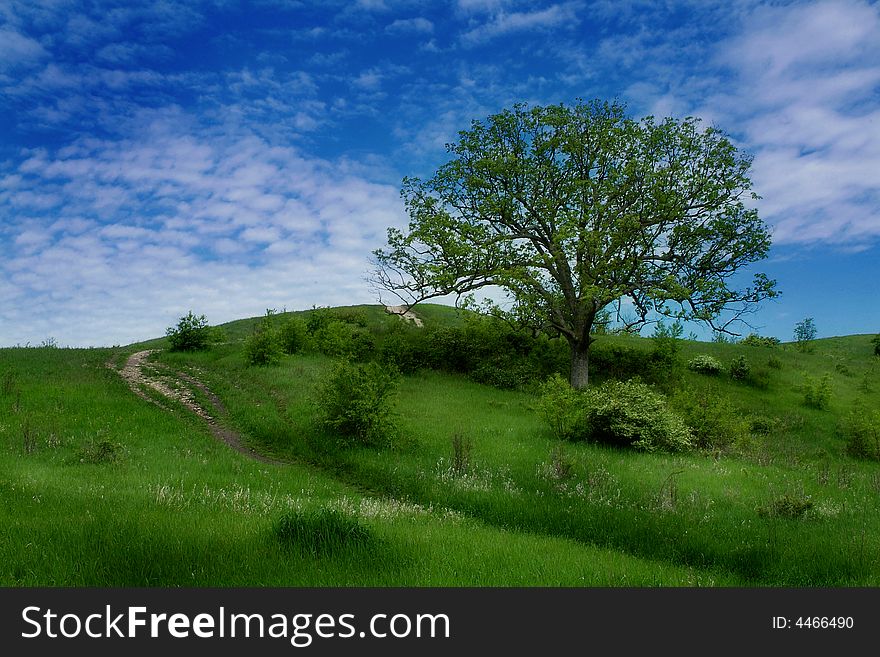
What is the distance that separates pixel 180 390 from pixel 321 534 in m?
21.3

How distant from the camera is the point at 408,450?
54.6 feet

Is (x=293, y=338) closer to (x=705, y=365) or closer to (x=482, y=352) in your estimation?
(x=482, y=352)

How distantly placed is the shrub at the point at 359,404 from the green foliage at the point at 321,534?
379 inches

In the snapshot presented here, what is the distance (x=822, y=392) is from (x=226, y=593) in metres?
37.6

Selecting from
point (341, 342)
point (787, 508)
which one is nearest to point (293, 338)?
point (341, 342)

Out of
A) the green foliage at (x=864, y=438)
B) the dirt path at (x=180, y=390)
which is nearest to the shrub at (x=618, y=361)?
the green foliage at (x=864, y=438)

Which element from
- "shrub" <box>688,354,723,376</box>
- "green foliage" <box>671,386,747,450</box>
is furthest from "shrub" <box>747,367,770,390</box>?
"green foliage" <box>671,386,747,450</box>

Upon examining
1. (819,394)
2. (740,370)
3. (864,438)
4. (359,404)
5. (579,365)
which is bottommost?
(864,438)

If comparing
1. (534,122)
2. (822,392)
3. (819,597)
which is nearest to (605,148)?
(534,122)

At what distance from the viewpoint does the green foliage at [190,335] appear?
3909 cm

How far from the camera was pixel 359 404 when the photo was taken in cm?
1741

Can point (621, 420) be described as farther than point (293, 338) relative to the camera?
No

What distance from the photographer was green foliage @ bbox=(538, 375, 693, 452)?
1727cm

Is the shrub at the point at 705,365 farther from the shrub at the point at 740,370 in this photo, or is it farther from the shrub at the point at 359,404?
the shrub at the point at 359,404
